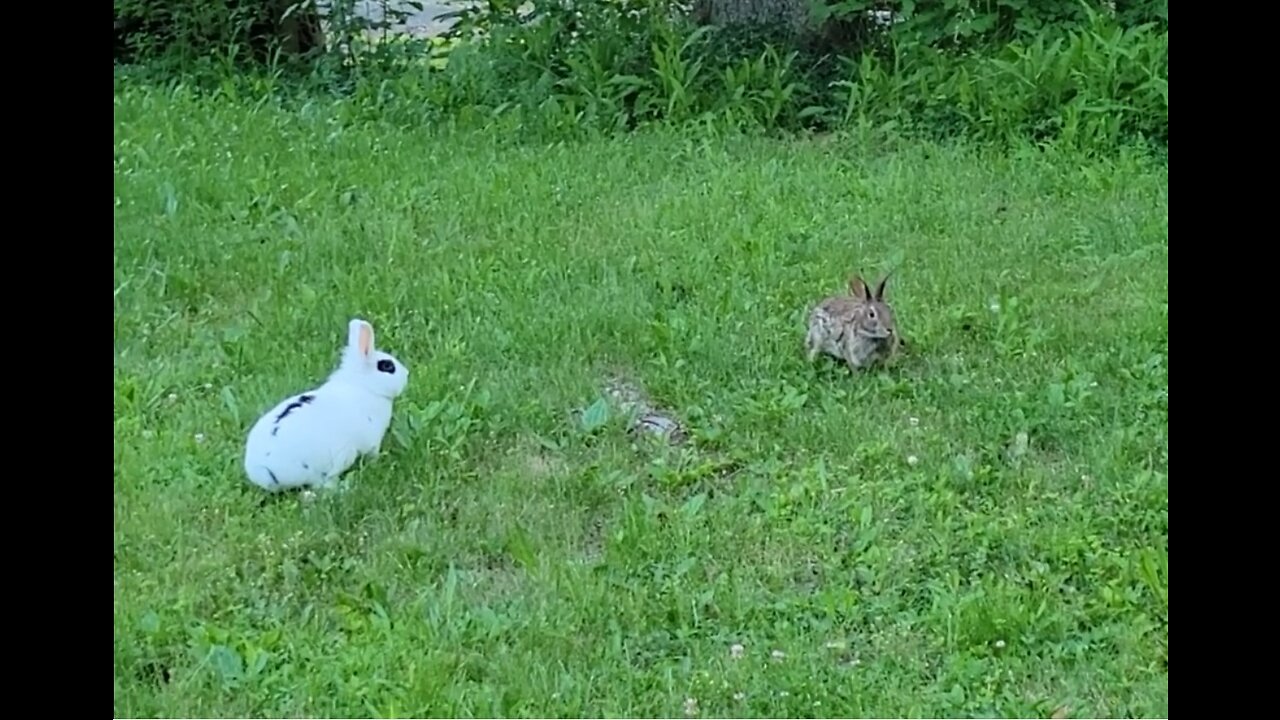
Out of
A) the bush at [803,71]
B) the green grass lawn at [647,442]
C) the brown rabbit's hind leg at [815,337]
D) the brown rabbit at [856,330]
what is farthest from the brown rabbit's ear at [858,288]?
the bush at [803,71]

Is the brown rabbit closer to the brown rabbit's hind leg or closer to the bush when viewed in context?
the brown rabbit's hind leg

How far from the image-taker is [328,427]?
4.33 metres

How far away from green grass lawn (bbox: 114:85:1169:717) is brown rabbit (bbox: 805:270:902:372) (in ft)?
0.21

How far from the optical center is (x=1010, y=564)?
161 inches

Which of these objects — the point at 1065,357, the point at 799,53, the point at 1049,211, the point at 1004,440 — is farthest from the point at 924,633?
the point at 799,53

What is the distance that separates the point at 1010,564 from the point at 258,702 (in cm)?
181

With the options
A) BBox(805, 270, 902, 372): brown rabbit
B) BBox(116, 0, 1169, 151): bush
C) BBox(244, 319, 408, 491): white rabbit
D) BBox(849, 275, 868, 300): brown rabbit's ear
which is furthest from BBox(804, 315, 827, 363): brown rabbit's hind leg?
BBox(116, 0, 1169, 151): bush

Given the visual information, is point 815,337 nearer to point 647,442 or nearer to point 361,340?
point 647,442

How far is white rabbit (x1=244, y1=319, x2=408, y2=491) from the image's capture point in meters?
4.32

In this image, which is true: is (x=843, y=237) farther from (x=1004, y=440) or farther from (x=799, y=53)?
(x=799, y=53)

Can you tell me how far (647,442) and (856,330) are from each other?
0.81 meters

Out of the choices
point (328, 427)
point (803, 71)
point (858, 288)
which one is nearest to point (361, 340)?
point (328, 427)

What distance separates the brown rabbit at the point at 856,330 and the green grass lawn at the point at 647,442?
0.06m
